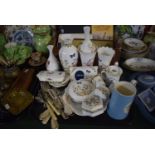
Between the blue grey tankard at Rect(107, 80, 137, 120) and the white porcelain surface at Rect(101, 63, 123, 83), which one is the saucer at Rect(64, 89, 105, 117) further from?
the white porcelain surface at Rect(101, 63, 123, 83)

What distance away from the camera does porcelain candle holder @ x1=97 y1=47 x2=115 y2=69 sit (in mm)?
1004

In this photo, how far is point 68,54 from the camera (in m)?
0.99

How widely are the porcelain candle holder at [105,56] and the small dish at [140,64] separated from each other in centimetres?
11

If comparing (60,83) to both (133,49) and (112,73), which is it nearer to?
(112,73)

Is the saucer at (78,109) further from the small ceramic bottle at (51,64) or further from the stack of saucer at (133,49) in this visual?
the stack of saucer at (133,49)

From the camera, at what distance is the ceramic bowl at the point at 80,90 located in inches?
35.6

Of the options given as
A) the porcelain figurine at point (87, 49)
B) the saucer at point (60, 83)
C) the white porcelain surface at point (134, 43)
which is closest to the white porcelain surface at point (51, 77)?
the saucer at point (60, 83)

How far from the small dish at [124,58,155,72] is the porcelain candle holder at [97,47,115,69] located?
0.37 ft

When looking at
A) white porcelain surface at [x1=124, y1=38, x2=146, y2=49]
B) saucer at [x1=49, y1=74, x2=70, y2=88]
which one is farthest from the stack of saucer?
saucer at [x1=49, y1=74, x2=70, y2=88]

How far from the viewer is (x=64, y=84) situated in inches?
39.3

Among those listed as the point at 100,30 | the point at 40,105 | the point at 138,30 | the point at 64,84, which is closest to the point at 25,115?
→ the point at 40,105

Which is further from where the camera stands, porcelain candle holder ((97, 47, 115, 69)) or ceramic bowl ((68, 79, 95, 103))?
porcelain candle holder ((97, 47, 115, 69))

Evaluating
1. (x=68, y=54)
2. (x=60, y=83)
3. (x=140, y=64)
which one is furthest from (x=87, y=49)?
(x=140, y=64)

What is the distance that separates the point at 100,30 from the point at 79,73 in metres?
0.24
